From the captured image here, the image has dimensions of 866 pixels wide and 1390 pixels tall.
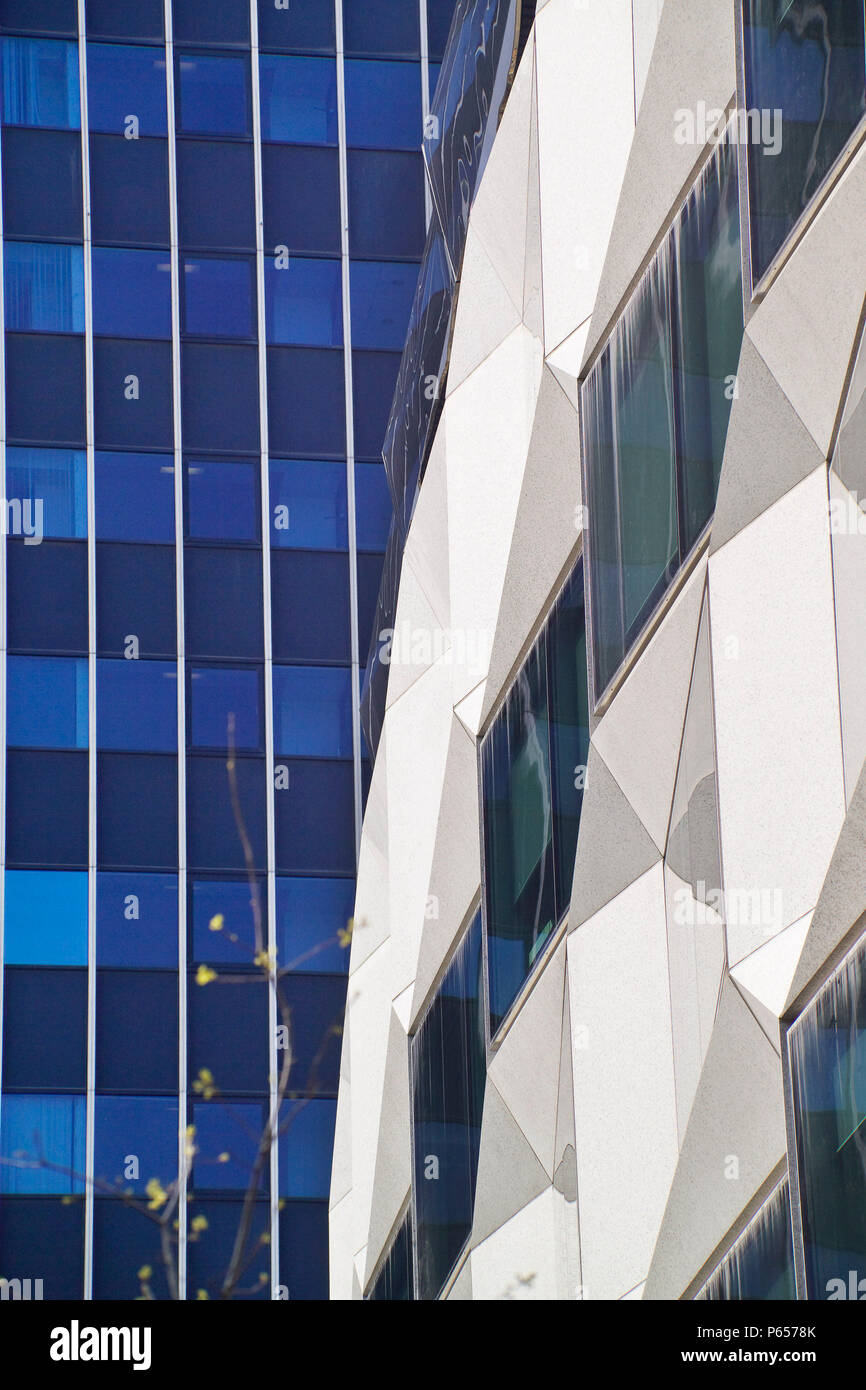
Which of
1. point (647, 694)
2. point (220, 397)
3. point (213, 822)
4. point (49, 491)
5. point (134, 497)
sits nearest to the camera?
point (647, 694)

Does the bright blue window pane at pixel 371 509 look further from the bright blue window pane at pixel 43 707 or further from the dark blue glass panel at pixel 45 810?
the dark blue glass panel at pixel 45 810

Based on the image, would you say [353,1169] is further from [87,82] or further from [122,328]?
[87,82]

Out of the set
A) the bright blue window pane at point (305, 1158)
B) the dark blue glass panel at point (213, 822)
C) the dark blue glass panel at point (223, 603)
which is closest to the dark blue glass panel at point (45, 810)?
the dark blue glass panel at point (213, 822)

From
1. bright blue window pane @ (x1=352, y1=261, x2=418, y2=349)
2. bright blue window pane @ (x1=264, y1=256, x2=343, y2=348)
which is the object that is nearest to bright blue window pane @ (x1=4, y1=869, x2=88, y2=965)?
bright blue window pane @ (x1=264, y1=256, x2=343, y2=348)

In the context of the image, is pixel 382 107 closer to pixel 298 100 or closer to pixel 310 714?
pixel 298 100

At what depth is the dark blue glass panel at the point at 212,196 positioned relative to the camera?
1468 inches

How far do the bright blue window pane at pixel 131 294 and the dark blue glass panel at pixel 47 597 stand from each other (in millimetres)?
4336

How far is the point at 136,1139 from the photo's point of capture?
1308 inches

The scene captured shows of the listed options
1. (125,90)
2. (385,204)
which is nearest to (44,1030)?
(385,204)

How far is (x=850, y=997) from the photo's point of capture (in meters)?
7.39

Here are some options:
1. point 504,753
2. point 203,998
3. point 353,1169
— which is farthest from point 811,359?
point 203,998

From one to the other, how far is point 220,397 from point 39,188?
530cm

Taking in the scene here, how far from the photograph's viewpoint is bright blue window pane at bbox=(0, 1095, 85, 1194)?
32906 millimetres
